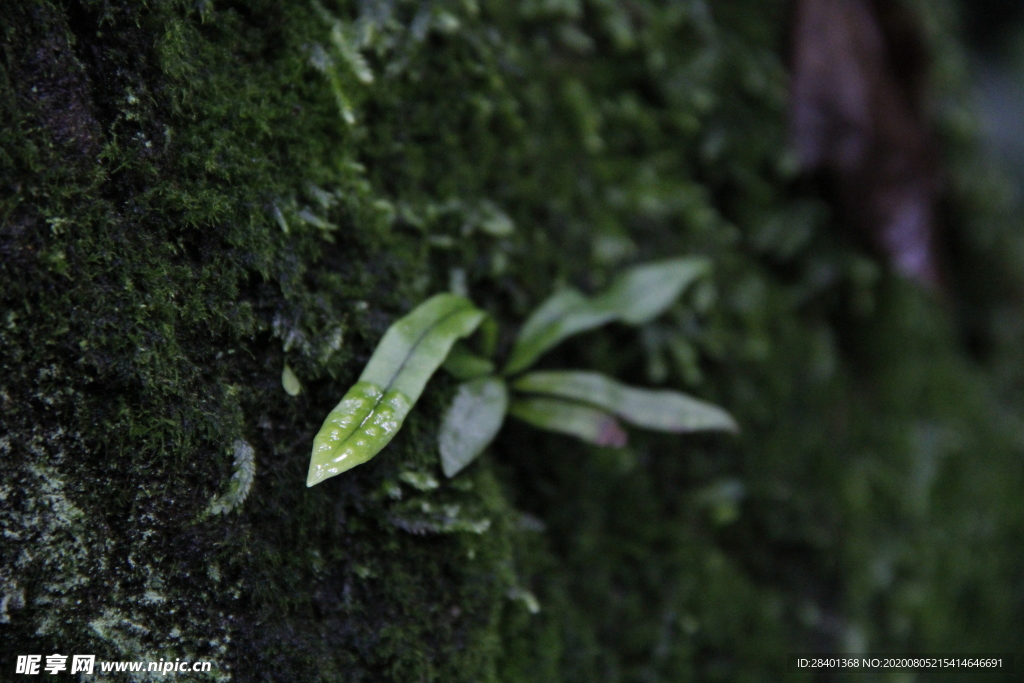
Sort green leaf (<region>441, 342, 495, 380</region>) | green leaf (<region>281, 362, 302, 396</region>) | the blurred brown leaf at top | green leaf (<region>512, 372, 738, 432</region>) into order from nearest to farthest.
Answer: green leaf (<region>281, 362, 302, 396</region>) < green leaf (<region>441, 342, 495, 380</region>) < green leaf (<region>512, 372, 738, 432</region>) < the blurred brown leaf at top

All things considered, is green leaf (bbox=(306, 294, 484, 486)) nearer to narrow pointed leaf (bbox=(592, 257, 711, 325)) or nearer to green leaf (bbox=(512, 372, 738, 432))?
green leaf (bbox=(512, 372, 738, 432))

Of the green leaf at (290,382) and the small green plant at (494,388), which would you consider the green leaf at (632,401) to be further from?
the green leaf at (290,382)

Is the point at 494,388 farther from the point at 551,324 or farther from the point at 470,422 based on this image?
the point at 551,324

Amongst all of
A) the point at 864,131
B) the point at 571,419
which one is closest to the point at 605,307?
the point at 571,419

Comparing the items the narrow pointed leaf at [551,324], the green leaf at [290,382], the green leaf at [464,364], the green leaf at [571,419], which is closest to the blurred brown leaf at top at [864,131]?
the narrow pointed leaf at [551,324]

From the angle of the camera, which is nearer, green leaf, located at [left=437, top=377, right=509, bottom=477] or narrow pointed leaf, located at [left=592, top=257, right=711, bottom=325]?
green leaf, located at [left=437, top=377, right=509, bottom=477]

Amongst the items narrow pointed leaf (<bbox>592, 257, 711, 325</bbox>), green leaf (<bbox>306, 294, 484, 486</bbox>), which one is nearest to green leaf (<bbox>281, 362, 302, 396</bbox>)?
green leaf (<bbox>306, 294, 484, 486</bbox>)
